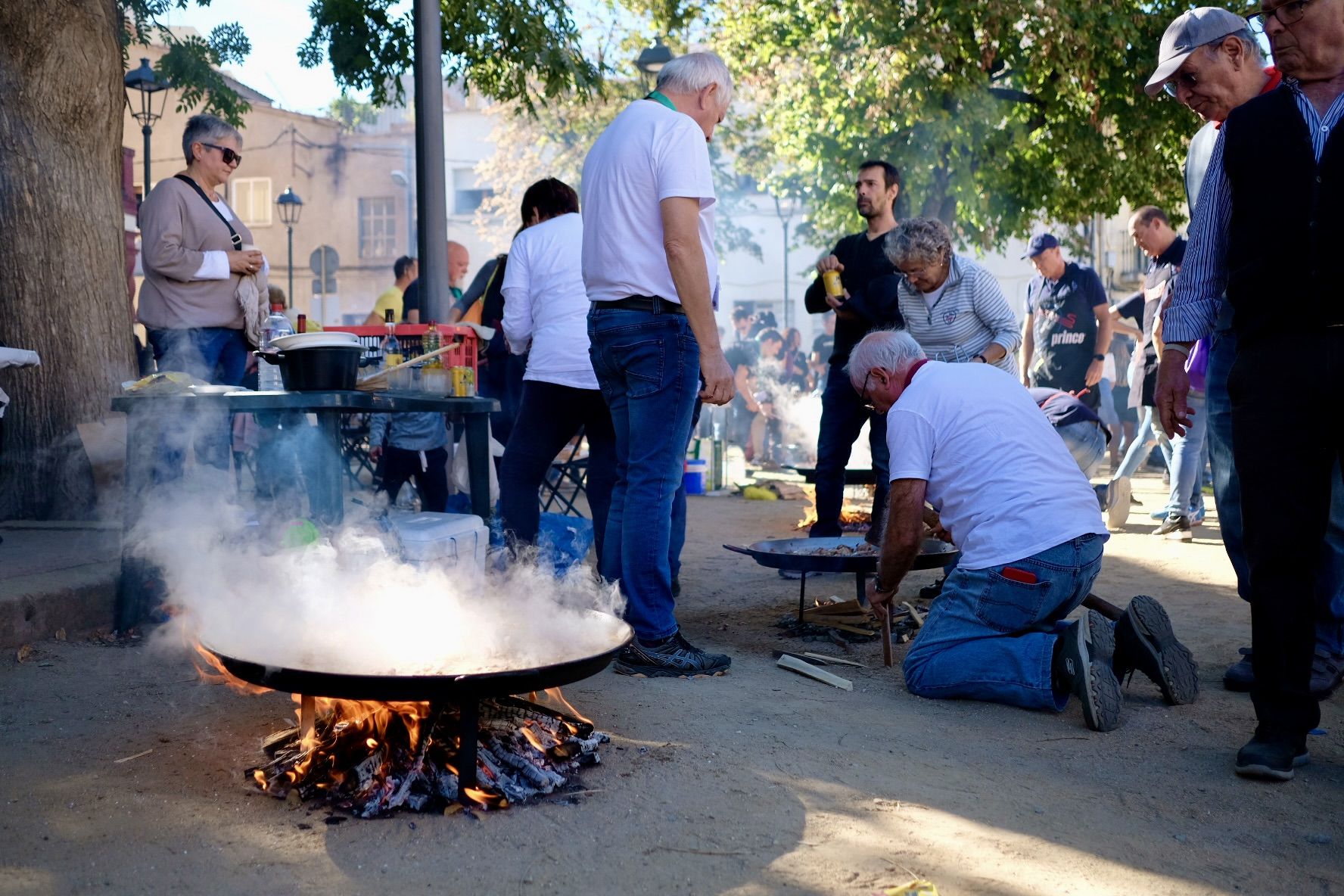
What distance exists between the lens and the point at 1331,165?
304cm

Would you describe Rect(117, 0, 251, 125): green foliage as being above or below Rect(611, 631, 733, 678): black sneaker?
above

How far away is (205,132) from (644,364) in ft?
9.29

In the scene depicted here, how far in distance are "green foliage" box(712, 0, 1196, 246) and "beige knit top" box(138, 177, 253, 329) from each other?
11033 millimetres

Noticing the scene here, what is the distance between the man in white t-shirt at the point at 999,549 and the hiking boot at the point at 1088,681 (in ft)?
0.11

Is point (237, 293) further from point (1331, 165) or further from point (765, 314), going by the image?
point (765, 314)

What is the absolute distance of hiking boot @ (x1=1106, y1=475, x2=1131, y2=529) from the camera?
28.9 feet

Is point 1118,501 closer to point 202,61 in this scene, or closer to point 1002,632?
point 1002,632

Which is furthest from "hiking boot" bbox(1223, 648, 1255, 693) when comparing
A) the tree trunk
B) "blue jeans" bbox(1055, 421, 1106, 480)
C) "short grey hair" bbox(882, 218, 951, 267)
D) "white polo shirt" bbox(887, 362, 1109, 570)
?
the tree trunk

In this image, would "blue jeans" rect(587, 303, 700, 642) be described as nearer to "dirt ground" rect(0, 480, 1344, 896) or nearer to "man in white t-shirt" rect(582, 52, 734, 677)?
"man in white t-shirt" rect(582, 52, 734, 677)

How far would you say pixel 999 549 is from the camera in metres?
3.99

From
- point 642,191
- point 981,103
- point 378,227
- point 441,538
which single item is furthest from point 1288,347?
point 378,227

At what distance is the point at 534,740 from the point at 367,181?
136 ft

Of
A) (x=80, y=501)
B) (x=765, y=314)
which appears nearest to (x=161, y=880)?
(x=80, y=501)

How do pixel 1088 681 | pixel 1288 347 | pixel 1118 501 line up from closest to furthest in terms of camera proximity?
pixel 1288 347 < pixel 1088 681 < pixel 1118 501
